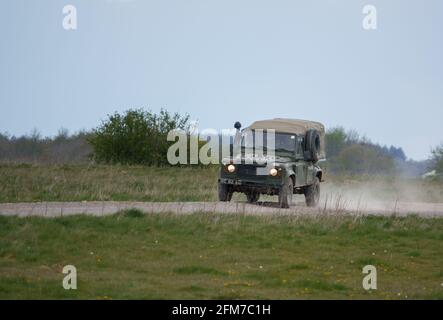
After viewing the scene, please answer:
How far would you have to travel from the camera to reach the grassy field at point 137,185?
27922 millimetres

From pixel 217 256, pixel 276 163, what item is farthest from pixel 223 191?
pixel 217 256

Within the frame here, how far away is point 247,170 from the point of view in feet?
82.5

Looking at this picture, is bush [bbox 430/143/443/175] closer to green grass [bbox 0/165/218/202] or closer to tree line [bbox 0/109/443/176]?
tree line [bbox 0/109/443/176]

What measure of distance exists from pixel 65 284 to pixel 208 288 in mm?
2165

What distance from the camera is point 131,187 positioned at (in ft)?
110

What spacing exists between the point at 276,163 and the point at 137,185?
10892 mm

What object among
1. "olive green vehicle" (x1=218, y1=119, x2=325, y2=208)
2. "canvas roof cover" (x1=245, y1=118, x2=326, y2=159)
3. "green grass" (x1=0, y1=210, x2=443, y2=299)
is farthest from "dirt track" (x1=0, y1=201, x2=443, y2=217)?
"canvas roof cover" (x1=245, y1=118, x2=326, y2=159)

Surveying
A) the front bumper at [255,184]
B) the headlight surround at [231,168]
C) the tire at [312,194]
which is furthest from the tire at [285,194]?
the tire at [312,194]

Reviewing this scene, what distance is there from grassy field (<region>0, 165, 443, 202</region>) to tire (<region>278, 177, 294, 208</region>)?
338cm

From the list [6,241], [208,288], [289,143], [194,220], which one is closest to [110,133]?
[289,143]

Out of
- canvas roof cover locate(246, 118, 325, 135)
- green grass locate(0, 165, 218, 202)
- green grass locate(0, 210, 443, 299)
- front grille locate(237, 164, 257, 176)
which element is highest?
canvas roof cover locate(246, 118, 325, 135)

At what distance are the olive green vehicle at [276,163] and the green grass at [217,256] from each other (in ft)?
11.2

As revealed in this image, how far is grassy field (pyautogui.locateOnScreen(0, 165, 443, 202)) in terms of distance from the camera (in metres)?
27.9

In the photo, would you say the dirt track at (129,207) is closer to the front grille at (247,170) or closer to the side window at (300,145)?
the front grille at (247,170)
